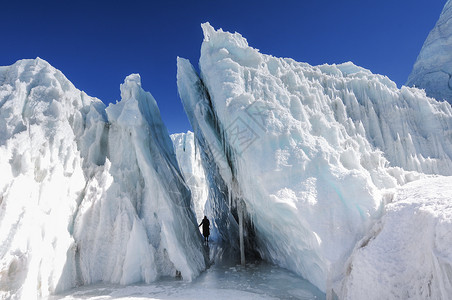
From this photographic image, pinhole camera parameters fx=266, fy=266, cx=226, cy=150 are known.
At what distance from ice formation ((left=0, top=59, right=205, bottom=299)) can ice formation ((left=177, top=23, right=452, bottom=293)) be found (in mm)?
2399

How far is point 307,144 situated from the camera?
7.59 metres

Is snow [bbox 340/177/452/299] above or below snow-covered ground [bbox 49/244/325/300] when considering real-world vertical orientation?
above

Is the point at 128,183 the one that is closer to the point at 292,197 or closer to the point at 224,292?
the point at 224,292

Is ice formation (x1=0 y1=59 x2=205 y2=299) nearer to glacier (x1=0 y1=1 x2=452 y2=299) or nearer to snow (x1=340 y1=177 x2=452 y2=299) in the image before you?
glacier (x1=0 y1=1 x2=452 y2=299)

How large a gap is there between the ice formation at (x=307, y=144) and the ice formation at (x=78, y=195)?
240 centimetres

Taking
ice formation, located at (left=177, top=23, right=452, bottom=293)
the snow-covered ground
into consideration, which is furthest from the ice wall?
the snow-covered ground

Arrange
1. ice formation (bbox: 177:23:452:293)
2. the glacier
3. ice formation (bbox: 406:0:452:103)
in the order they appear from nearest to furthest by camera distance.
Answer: the glacier
ice formation (bbox: 177:23:452:293)
ice formation (bbox: 406:0:452:103)

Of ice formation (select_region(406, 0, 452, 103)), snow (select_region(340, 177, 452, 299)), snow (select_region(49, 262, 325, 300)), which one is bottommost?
snow (select_region(49, 262, 325, 300))

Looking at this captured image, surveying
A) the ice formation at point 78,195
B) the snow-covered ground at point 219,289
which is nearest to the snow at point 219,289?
the snow-covered ground at point 219,289

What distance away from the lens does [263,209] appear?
758 centimetres

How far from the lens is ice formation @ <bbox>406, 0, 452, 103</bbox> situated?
1931 cm

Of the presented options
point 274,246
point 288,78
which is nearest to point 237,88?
point 288,78

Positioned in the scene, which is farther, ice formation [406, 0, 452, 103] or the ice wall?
the ice wall

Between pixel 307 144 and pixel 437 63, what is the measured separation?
20.5 m
